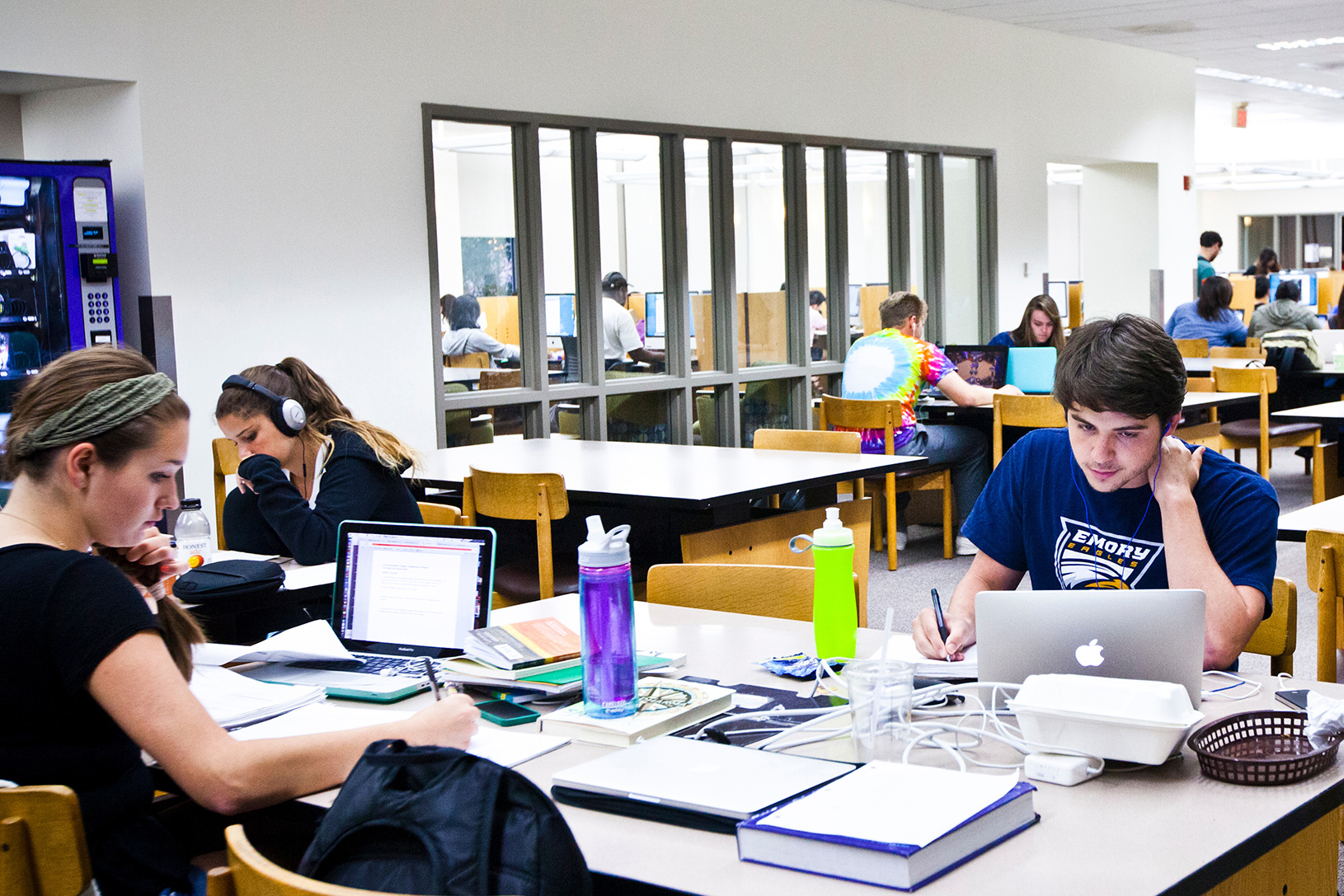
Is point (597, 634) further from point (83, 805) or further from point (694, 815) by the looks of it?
point (83, 805)

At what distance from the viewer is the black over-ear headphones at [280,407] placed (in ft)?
9.94

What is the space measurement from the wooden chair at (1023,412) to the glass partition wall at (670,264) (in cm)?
185

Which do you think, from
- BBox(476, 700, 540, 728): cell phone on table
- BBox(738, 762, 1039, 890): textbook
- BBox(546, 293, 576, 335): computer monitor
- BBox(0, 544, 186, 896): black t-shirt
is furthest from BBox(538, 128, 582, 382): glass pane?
BBox(738, 762, 1039, 890): textbook

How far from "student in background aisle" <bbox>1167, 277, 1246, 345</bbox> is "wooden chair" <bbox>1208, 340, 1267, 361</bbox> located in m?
0.19

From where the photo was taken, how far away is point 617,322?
696 cm

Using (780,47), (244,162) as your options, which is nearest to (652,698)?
(244,162)

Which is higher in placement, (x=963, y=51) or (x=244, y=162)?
(x=963, y=51)

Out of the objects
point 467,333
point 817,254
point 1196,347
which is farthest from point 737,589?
point 1196,347

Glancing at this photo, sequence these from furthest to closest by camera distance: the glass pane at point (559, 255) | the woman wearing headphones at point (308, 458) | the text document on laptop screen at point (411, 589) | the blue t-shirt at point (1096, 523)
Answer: the glass pane at point (559, 255) < the woman wearing headphones at point (308, 458) < the text document on laptop screen at point (411, 589) < the blue t-shirt at point (1096, 523)

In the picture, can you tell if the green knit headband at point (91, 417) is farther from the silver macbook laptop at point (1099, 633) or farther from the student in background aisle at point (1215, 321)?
the student in background aisle at point (1215, 321)

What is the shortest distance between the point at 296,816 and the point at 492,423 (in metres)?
4.97

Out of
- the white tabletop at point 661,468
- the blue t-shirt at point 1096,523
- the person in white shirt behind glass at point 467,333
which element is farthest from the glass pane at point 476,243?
the blue t-shirt at point 1096,523

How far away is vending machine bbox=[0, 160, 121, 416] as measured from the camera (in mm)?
4754

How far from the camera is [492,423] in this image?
6.49m
